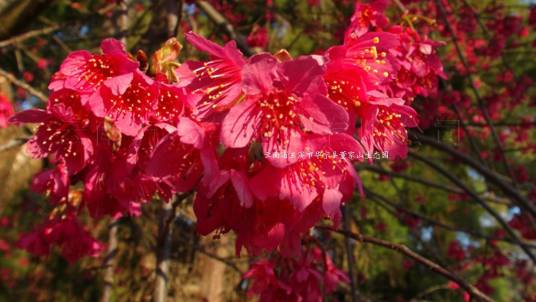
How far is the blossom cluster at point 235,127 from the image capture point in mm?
860

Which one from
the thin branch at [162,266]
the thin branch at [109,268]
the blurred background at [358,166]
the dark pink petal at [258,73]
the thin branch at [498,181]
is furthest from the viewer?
the thin branch at [109,268]

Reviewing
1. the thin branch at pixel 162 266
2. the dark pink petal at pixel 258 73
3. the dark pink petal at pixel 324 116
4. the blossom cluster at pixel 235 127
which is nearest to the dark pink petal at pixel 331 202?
the blossom cluster at pixel 235 127

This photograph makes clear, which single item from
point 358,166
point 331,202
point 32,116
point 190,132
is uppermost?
point 358,166

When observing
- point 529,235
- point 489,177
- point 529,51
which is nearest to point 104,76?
point 489,177

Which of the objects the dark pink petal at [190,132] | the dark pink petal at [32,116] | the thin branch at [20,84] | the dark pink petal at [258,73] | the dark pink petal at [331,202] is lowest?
the dark pink petal at [331,202]

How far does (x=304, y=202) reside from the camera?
87cm

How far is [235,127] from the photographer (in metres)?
0.86

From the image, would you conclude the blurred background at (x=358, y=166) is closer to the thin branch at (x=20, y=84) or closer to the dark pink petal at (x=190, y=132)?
the thin branch at (x=20, y=84)

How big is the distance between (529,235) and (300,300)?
2451 mm

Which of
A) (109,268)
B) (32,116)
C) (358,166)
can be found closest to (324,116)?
(32,116)

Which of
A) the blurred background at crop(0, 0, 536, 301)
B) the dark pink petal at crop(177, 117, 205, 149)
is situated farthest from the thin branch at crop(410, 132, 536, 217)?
the dark pink petal at crop(177, 117, 205, 149)

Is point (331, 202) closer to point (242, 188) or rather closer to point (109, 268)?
point (242, 188)

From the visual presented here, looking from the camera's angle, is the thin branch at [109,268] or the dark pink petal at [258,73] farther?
the thin branch at [109,268]

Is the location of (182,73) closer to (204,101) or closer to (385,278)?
(204,101)
